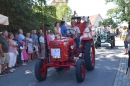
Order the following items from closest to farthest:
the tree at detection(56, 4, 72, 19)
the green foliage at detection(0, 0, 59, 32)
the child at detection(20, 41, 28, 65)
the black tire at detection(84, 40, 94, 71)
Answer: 1. the black tire at detection(84, 40, 94, 71)
2. the child at detection(20, 41, 28, 65)
3. the green foliage at detection(0, 0, 59, 32)
4. the tree at detection(56, 4, 72, 19)

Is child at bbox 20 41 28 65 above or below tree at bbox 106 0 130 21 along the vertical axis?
below

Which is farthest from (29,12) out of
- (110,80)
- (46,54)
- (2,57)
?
A: (110,80)

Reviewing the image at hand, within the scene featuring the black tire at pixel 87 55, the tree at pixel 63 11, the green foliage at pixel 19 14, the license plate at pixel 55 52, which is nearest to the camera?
the license plate at pixel 55 52

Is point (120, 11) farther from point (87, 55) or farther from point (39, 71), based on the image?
point (39, 71)

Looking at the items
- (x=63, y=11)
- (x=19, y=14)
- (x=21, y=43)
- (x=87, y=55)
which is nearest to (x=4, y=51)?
(x=21, y=43)

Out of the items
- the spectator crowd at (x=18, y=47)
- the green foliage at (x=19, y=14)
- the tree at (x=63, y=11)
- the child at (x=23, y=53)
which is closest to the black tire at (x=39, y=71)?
the spectator crowd at (x=18, y=47)

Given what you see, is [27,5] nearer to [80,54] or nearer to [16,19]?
[16,19]

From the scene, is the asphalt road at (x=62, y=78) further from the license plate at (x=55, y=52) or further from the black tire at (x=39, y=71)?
the license plate at (x=55, y=52)

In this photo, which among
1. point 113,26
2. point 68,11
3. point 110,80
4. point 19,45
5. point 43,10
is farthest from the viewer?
point 68,11

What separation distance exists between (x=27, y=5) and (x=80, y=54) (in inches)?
256

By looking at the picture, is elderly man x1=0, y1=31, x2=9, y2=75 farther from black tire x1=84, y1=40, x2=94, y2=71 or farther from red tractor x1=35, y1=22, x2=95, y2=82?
black tire x1=84, y1=40, x2=94, y2=71

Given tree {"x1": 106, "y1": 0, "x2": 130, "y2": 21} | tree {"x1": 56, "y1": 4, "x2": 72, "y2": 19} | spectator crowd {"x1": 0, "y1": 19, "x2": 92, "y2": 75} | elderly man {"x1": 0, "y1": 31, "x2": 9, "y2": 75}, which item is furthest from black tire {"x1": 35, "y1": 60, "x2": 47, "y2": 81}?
tree {"x1": 56, "y1": 4, "x2": 72, "y2": 19}

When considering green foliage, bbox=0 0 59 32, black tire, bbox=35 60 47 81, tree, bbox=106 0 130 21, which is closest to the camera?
black tire, bbox=35 60 47 81

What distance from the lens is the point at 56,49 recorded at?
6.95 meters
